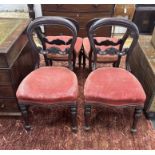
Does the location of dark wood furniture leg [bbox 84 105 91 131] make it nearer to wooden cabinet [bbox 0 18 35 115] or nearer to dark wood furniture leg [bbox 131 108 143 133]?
dark wood furniture leg [bbox 131 108 143 133]

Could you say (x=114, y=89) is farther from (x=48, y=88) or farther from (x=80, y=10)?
(x=80, y=10)

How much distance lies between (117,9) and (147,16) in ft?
2.32

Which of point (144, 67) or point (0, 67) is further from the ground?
point (0, 67)

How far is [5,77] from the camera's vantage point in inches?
57.9

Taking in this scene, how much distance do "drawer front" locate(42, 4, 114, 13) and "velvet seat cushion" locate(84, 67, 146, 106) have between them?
4.33 ft

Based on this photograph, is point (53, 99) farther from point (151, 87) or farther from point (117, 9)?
point (117, 9)

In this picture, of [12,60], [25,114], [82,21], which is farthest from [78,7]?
[25,114]

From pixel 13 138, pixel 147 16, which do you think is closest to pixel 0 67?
pixel 13 138

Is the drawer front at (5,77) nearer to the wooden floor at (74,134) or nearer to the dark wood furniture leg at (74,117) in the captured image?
the wooden floor at (74,134)

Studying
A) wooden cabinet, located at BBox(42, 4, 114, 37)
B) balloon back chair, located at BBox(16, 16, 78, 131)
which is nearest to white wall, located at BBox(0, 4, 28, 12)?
wooden cabinet, located at BBox(42, 4, 114, 37)

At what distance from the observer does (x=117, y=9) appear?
2.68 m

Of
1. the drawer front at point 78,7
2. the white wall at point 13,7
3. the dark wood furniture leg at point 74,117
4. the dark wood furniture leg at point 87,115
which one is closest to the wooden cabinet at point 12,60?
the dark wood furniture leg at point 74,117

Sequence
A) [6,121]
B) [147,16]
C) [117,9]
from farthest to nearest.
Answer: [147,16] < [117,9] < [6,121]

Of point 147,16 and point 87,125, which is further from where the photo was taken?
point 147,16
